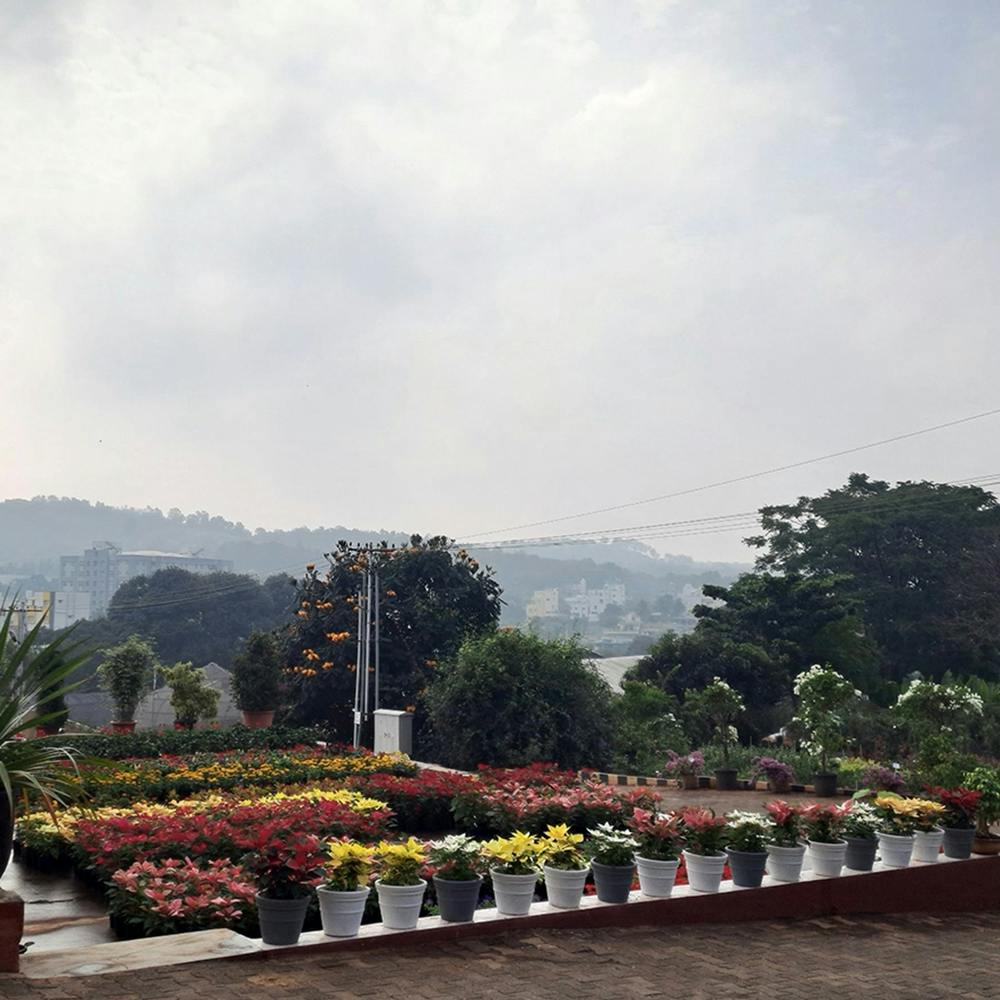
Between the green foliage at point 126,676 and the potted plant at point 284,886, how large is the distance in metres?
19.0

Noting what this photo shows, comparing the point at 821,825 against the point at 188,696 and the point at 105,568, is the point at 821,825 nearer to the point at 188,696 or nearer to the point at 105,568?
the point at 188,696

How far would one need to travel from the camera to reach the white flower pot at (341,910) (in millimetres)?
6336

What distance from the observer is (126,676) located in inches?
957

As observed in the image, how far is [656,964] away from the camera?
6.54 meters

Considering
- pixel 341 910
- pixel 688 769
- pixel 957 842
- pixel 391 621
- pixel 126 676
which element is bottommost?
pixel 688 769

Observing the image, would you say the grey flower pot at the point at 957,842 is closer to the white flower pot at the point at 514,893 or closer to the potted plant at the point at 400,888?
the white flower pot at the point at 514,893

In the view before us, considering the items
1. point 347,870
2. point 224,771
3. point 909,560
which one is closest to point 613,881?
point 347,870

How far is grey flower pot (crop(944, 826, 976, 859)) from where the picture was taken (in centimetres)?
939

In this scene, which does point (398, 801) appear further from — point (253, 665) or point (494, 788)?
point (253, 665)

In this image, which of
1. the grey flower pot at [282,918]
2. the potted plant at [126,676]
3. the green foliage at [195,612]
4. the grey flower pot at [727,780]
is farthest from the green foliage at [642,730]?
the green foliage at [195,612]

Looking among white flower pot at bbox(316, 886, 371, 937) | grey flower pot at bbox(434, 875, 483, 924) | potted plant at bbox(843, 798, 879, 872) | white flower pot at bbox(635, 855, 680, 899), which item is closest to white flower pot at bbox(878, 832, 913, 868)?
potted plant at bbox(843, 798, 879, 872)

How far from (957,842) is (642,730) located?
13.3 meters

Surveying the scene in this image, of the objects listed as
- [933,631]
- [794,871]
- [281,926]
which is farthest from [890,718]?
[933,631]

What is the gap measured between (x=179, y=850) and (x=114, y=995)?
3.75 m
